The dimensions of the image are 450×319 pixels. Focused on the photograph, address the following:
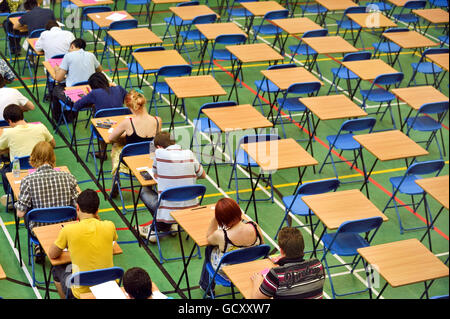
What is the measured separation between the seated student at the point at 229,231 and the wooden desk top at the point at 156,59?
393 cm

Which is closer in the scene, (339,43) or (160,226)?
(160,226)

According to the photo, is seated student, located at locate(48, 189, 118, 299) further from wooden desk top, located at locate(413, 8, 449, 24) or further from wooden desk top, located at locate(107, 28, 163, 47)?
Answer: wooden desk top, located at locate(413, 8, 449, 24)

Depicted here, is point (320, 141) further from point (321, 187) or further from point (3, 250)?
point (3, 250)

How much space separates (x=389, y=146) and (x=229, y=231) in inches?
111

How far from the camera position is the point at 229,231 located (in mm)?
6207

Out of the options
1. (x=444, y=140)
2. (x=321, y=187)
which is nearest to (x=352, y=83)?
(x=444, y=140)

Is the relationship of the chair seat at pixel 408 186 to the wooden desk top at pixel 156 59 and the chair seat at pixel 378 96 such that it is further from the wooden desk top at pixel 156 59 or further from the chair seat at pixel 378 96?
the wooden desk top at pixel 156 59

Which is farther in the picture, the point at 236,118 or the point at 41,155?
Result: the point at 236,118

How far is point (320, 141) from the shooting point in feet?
33.5

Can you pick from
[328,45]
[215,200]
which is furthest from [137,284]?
[328,45]

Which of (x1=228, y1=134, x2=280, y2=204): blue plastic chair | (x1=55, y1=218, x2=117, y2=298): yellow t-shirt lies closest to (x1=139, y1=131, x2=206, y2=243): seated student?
(x1=228, y1=134, x2=280, y2=204): blue plastic chair

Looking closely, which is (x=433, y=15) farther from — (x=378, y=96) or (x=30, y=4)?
(x=30, y=4)

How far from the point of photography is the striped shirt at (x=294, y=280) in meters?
Result: 5.31
